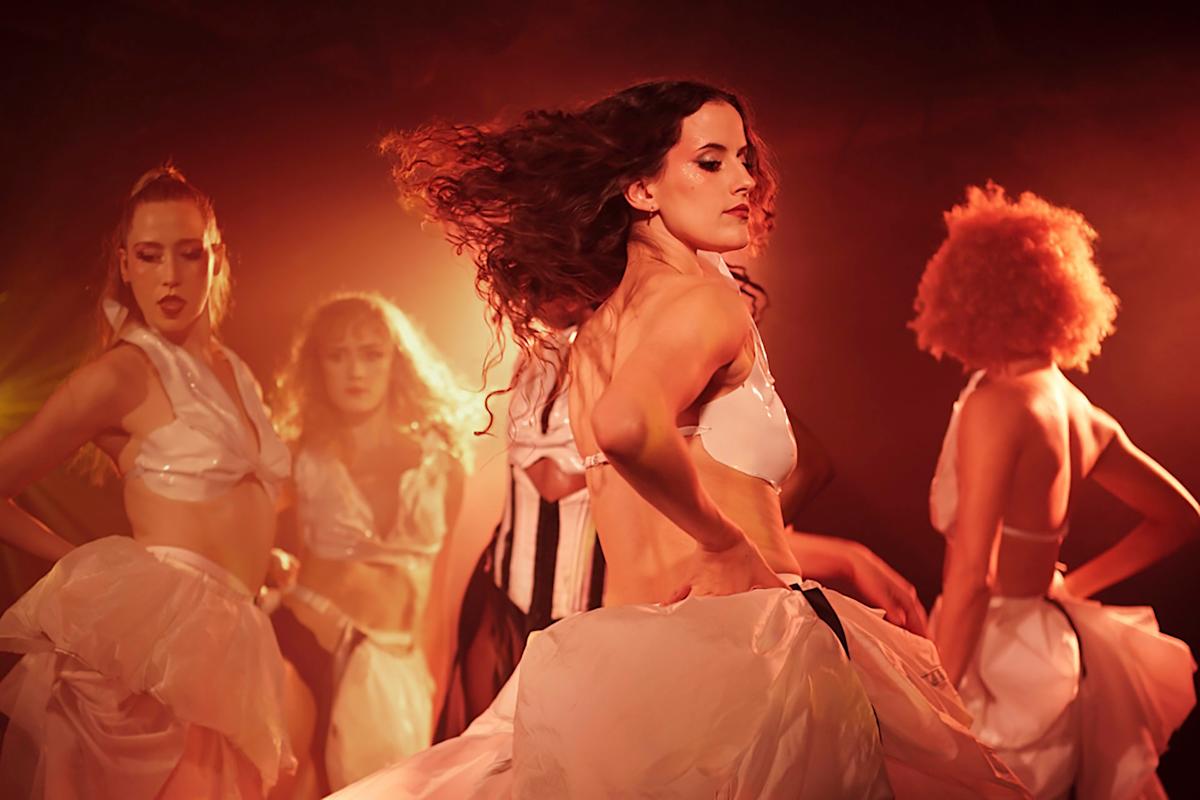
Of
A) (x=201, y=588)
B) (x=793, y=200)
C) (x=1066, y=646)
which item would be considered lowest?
(x=1066, y=646)

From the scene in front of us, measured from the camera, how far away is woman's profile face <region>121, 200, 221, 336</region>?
159 inches

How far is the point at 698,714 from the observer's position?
85.0 inches

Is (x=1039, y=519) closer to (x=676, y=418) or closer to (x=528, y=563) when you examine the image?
(x=528, y=563)

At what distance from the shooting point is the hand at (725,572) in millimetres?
2314

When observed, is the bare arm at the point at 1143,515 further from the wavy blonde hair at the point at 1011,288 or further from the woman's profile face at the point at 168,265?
the woman's profile face at the point at 168,265

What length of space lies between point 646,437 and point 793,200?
Result: 9.55ft

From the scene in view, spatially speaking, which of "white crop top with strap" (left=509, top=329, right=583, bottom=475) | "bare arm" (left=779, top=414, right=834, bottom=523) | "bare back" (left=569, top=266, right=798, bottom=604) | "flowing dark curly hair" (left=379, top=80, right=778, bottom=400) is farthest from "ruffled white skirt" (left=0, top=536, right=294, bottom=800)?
"bare arm" (left=779, top=414, right=834, bottom=523)

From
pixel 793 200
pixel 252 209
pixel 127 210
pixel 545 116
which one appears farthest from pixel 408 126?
pixel 545 116

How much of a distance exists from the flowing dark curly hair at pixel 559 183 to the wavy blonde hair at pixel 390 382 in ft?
5.35

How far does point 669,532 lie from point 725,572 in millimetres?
160

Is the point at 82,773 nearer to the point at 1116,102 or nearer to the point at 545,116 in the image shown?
the point at 545,116

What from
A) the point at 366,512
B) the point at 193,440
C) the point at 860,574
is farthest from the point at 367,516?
the point at 860,574

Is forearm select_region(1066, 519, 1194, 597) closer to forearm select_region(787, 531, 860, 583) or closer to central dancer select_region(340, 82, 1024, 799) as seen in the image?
forearm select_region(787, 531, 860, 583)

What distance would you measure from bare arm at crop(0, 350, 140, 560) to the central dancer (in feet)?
4.64
